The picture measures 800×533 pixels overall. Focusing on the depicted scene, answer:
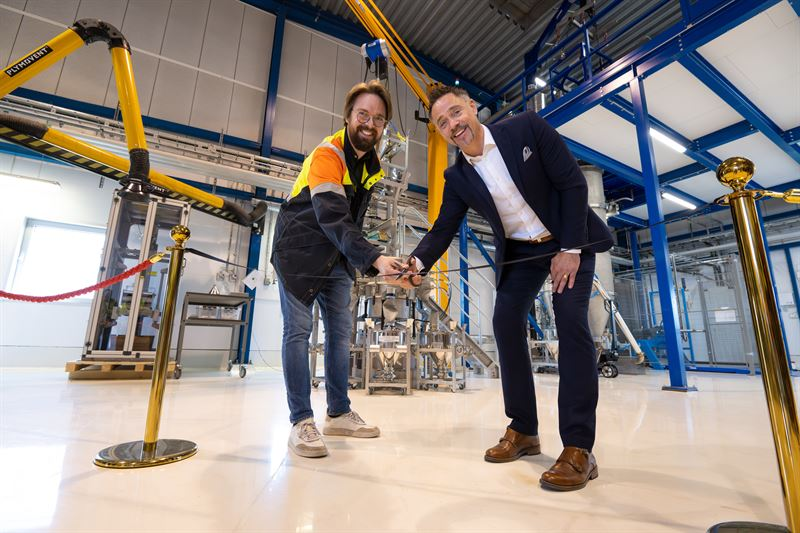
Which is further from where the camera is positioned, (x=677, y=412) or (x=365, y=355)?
(x=365, y=355)

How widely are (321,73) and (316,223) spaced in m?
7.18

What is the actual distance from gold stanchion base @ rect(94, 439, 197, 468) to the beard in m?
1.46

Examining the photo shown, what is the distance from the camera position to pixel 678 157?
6324 millimetres

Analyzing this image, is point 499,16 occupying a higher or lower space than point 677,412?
higher

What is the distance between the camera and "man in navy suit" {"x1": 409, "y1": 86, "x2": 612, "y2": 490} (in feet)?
4.23

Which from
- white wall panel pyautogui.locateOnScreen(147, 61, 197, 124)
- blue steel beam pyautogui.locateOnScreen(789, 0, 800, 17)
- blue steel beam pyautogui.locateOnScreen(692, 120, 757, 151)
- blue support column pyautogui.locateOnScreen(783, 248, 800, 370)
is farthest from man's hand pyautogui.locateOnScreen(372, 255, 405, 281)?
blue support column pyautogui.locateOnScreen(783, 248, 800, 370)

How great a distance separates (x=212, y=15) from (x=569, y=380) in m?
8.42

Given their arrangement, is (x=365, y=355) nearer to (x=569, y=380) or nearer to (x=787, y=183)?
(x=569, y=380)

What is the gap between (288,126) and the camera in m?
7.19

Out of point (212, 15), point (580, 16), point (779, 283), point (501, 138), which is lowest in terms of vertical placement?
point (501, 138)

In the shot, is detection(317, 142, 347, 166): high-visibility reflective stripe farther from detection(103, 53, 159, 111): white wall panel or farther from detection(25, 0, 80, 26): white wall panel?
detection(25, 0, 80, 26): white wall panel

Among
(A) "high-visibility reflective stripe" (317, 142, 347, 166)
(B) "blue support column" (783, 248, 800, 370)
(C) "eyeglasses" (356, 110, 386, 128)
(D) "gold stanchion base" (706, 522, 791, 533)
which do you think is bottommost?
(D) "gold stanchion base" (706, 522, 791, 533)

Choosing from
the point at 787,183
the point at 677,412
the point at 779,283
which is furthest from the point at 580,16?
the point at 779,283

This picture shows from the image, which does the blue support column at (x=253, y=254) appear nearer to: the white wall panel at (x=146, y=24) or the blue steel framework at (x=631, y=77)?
the blue steel framework at (x=631, y=77)
